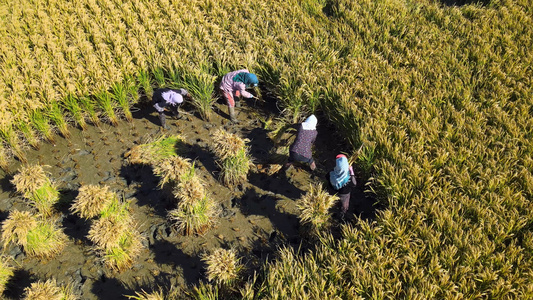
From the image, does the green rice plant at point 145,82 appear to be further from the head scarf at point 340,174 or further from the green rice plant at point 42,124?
the head scarf at point 340,174

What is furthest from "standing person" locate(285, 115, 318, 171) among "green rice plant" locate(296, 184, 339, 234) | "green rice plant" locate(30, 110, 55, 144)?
"green rice plant" locate(30, 110, 55, 144)

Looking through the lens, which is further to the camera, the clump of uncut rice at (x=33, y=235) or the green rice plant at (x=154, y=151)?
the green rice plant at (x=154, y=151)

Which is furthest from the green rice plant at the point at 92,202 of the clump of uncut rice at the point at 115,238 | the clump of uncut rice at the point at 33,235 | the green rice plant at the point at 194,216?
the green rice plant at the point at 194,216

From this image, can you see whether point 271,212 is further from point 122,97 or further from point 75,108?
point 75,108

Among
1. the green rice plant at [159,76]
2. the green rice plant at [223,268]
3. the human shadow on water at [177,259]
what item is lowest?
the human shadow on water at [177,259]

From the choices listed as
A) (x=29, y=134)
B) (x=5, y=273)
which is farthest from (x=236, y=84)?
(x=5, y=273)

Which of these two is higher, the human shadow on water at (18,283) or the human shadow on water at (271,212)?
the human shadow on water at (271,212)

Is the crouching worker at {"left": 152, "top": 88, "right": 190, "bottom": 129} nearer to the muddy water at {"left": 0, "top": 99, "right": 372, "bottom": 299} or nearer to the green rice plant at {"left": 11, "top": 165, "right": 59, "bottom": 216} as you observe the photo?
the muddy water at {"left": 0, "top": 99, "right": 372, "bottom": 299}
